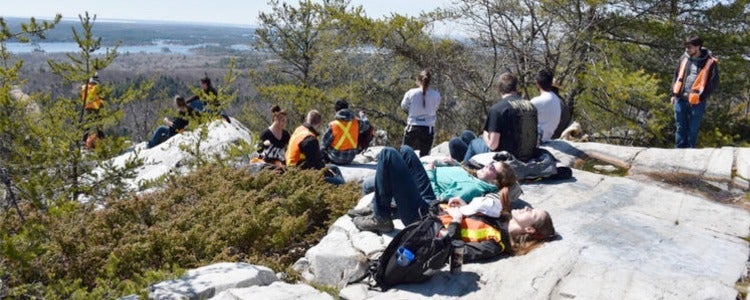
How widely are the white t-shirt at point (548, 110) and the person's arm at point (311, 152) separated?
9.23 ft

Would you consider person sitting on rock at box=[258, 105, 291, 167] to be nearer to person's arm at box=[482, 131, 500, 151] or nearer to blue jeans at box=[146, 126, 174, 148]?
person's arm at box=[482, 131, 500, 151]

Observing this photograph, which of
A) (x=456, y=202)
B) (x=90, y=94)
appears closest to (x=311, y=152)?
(x=90, y=94)

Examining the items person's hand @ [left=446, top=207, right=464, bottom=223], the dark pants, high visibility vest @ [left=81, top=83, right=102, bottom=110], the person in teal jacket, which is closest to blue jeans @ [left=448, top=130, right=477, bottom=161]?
the dark pants

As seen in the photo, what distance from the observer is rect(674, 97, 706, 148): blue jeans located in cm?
815

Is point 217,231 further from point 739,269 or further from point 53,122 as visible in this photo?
point 739,269

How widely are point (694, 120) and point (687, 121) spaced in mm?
172

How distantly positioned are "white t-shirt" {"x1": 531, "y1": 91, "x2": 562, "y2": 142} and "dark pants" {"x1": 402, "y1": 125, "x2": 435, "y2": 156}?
5.65ft

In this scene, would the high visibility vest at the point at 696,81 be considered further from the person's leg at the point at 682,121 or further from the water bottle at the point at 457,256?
the water bottle at the point at 457,256

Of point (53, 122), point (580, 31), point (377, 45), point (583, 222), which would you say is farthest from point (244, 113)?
point (583, 222)

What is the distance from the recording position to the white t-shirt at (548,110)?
270 inches

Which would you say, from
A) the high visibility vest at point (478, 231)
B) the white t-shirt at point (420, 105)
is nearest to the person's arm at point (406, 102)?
the white t-shirt at point (420, 105)

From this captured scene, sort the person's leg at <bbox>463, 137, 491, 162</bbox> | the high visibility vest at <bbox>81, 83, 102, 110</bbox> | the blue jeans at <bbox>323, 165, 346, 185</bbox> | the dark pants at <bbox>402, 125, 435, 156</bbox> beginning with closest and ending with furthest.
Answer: the high visibility vest at <bbox>81, 83, 102, 110</bbox> → the person's leg at <bbox>463, 137, 491, 162</bbox> → the blue jeans at <bbox>323, 165, 346, 185</bbox> → the dark pants at <bbox>402, 125, 435, 156</bbox>

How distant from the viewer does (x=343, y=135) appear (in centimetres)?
804

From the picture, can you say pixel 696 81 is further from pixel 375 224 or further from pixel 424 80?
pixel 375 224
